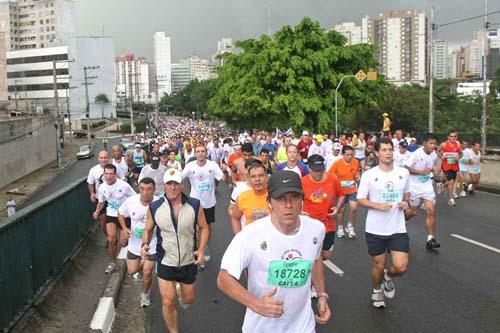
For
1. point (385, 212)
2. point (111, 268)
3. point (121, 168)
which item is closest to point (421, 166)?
point (385, 212)

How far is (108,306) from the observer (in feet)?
23.7

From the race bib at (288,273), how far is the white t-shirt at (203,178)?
6.44 meters

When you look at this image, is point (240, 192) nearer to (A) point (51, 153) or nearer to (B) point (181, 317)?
(B) point (181, 317)

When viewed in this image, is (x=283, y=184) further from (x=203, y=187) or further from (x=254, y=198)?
(x=203, y=187)

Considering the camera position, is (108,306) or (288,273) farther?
(108,306)

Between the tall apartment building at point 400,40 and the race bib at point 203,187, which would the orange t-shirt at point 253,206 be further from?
the tall apartment building at point 400,40

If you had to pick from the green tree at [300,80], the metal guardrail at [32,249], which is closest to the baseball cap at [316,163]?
the metal guardrail at [32,249]

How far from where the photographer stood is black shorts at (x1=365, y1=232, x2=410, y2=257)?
6844 millimetres

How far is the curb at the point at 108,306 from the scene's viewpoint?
6567mm

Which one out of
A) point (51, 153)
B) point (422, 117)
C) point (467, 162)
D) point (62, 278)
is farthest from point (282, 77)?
point (62, 278)

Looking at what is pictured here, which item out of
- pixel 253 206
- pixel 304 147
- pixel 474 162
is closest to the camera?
pixel 253 206

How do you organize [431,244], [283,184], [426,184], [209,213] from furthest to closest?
[426,184] → [431,244] → [209,213] → [283,184]

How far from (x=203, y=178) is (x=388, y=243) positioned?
12.8 ft

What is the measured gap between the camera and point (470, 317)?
6594 millimetres
